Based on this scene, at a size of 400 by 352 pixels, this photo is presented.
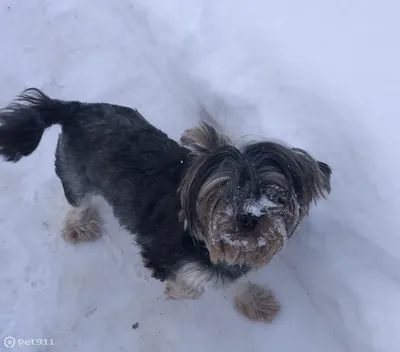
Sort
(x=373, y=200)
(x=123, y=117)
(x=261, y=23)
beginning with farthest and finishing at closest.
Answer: (x=261, y=23) → (x=123, y=117) → (x=373, y=200)

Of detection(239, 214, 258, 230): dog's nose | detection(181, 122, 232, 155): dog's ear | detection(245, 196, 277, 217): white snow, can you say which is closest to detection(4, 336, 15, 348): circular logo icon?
detection(181, 122, 232, 155): dog's ear

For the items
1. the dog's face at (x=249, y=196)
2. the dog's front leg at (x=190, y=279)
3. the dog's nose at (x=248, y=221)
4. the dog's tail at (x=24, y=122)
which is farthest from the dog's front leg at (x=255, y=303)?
the dog's tail at (x=24, y=122)

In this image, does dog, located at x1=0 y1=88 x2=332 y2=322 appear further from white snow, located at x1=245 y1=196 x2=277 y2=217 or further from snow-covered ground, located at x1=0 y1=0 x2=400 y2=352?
snow-covered ground, located at x1=0 y1=0 x2=400 y2=352

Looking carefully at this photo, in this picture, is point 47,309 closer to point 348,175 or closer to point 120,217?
point 120,217

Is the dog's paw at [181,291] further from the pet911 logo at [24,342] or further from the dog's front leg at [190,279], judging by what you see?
the pet911 logo at [24,342]

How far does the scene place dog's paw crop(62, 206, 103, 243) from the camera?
521cm

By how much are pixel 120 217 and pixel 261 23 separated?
2277 mm

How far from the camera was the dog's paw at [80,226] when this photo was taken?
17.1ft

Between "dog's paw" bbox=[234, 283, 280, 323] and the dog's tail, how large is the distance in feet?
7.43

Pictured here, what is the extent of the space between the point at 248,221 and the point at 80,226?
247 cm

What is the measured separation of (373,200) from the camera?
13.4 feet

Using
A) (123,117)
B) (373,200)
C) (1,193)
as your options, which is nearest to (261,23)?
(123,117)

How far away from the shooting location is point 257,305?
470cm

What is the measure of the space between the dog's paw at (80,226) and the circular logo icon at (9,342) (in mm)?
1058
